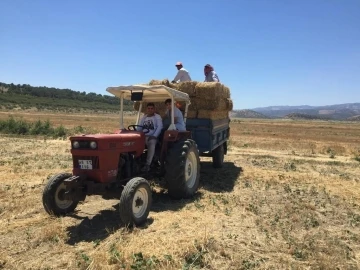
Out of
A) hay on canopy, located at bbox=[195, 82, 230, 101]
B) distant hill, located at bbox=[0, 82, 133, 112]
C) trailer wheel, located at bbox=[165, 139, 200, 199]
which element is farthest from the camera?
distant hill, located at bbox=[0, 82, 133, 112]

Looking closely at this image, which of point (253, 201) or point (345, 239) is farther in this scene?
point (253, 201)

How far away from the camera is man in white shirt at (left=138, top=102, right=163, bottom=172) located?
23.3 ft

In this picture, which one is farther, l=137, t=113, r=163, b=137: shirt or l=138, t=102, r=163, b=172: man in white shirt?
l=137, t=113, r=163, b=137: shirt

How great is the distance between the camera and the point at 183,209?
6.78 metres

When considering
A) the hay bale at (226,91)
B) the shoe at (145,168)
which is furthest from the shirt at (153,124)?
the hay bale at (226,91)

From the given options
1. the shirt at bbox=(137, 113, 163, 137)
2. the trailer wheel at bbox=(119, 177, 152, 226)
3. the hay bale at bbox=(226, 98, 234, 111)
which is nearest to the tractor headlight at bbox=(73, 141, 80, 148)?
the trailer wheel at bbox=(119, 177, 152, 226)

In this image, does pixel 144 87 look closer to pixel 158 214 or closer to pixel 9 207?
pixel 158 214

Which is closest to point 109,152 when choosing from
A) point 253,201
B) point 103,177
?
point 103,177

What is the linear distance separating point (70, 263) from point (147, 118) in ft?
12.3

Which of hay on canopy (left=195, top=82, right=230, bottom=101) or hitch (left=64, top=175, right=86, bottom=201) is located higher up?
hay on canopy (left=195, top=82, right=230, bottom=101)

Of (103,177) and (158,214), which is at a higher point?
(103,177)

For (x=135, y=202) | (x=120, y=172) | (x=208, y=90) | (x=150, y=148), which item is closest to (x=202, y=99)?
(x=208, y=90)

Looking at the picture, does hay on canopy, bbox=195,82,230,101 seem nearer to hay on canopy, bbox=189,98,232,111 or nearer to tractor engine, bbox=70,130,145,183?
hay on canopy, bbox=189,98,232,111

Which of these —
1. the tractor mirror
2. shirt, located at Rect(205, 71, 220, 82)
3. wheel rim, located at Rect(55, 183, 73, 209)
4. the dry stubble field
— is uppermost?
shirt, located at Rect(205, 71, 220, 82)
